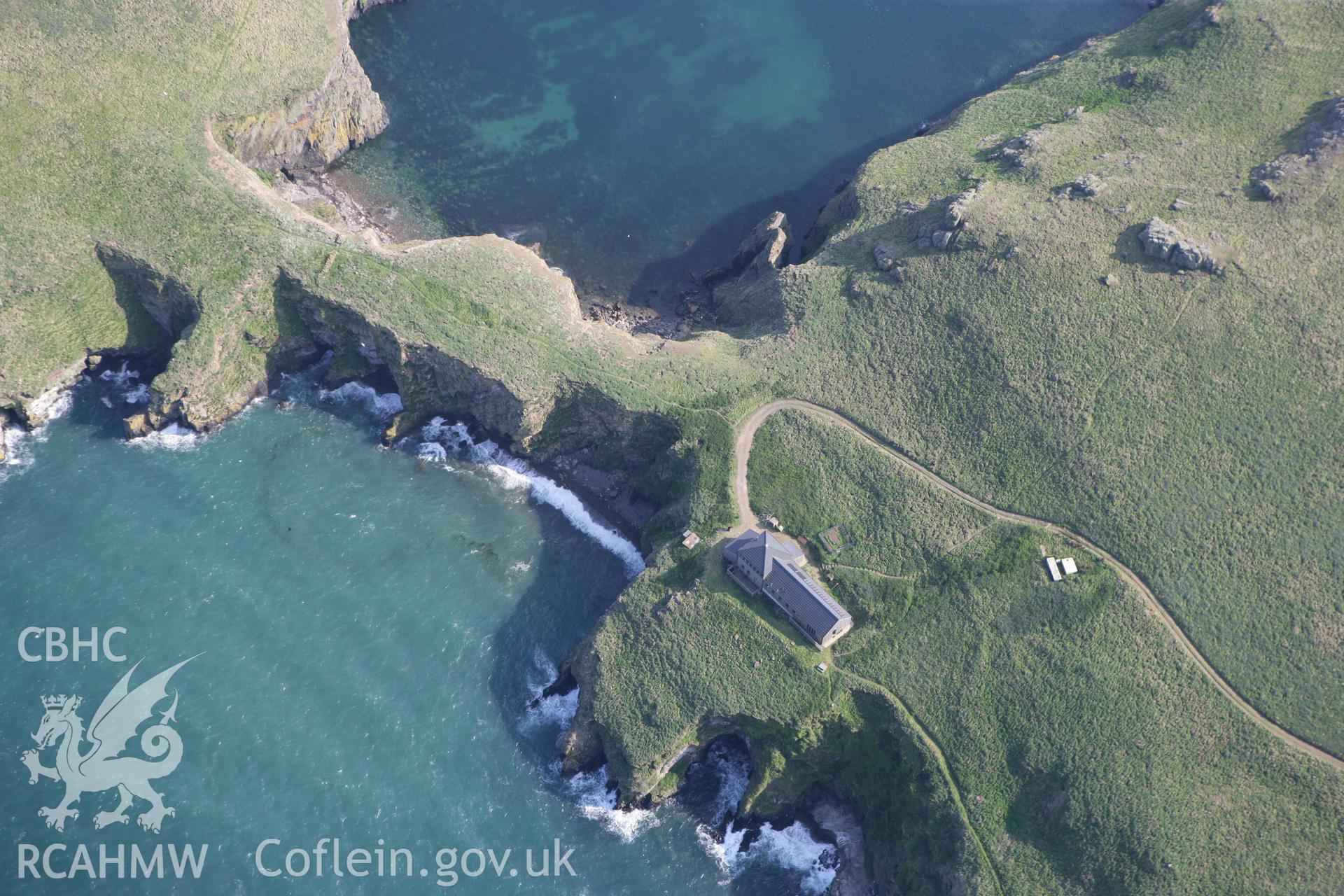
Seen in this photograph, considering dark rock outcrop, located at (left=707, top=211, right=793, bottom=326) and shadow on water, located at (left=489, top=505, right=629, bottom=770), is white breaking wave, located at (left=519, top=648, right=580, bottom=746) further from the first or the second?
dark rock outcrop, located at (left=707, top=211, right=793, bottom=326)

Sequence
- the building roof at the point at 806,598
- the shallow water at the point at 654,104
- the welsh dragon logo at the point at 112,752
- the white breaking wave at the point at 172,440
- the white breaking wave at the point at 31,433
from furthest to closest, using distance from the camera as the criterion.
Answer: the shallow water at the point at 654,104
the white breaking wave at the point at 172,440
the white breaking wave at the point at 31,433
the building roof at the point at 806,598
the welsh dragon logo at the point at 112,752

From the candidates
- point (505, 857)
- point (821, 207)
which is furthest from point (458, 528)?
point (821, 207)

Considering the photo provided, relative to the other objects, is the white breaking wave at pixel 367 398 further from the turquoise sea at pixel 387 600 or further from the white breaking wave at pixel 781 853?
the white breaking wave at pixel 781 853

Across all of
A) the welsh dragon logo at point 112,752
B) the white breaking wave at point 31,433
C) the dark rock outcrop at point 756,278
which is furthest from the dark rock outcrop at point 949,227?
the white breaking wave at point 31,433

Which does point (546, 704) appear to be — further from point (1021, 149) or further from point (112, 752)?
point (1021, 149)

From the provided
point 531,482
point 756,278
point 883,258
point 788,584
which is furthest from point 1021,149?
point 531,482

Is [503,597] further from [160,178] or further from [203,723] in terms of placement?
[160,178]
